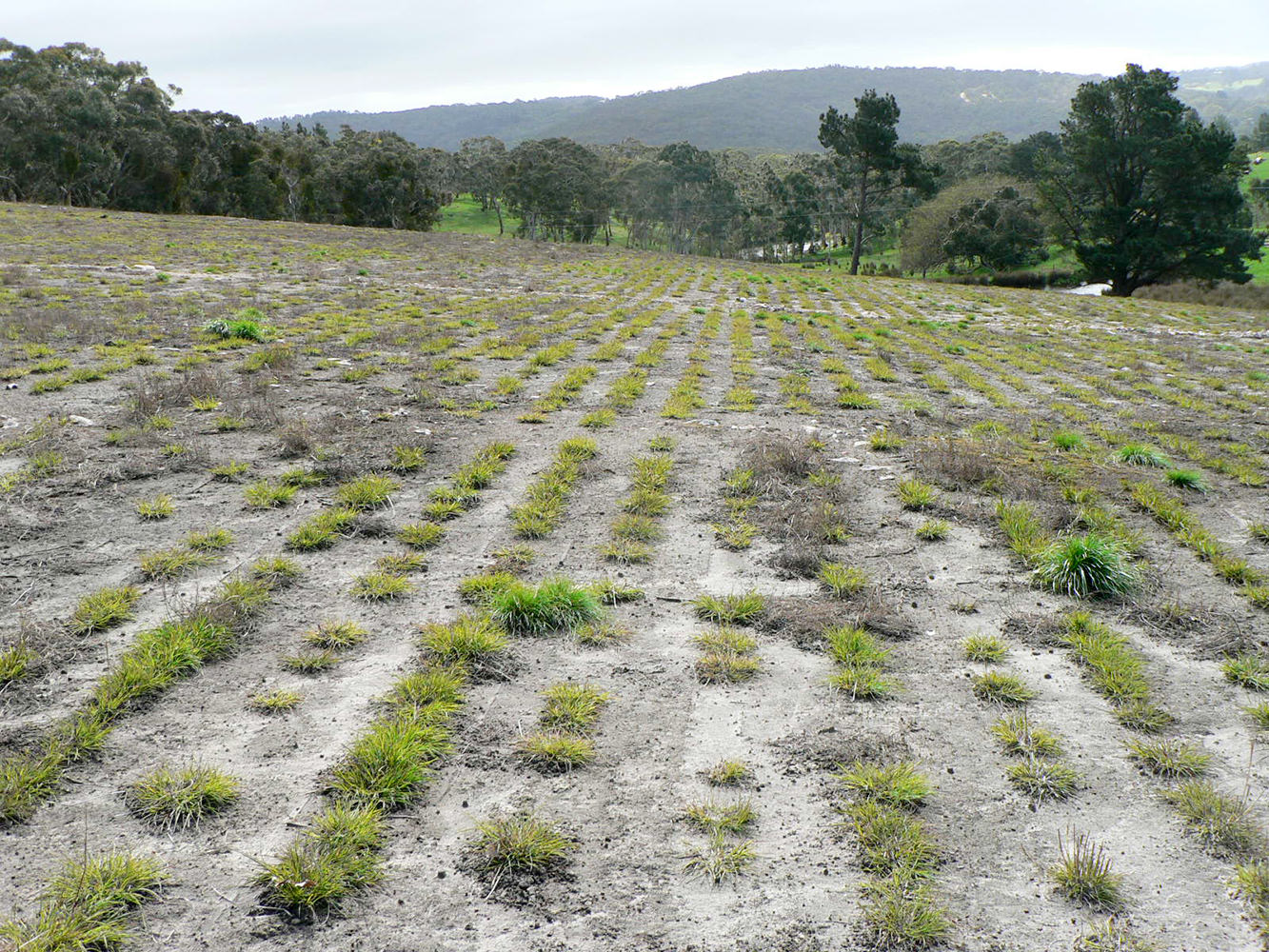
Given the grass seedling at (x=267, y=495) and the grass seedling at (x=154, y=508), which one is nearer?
the grass seedling at (x=154, y=508)

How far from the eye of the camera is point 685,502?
267 inches

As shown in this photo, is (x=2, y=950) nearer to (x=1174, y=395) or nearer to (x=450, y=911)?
(x=450, y=911)

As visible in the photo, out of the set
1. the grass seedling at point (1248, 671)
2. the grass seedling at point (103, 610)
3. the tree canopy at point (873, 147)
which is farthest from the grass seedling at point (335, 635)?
the tree canopy at point (873, 147)

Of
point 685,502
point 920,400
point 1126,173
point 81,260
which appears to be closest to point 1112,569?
point 685,502

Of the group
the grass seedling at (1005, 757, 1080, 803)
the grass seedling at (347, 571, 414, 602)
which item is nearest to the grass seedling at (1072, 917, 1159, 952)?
the grass seedling at (1005, 757, 1080, 803)

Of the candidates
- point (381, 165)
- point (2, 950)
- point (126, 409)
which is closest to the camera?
point (2, 950)

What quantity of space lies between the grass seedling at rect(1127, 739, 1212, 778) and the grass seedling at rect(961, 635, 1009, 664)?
0.85 m

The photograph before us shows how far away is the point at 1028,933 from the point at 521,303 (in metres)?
19.1

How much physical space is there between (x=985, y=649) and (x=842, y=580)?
1.05m

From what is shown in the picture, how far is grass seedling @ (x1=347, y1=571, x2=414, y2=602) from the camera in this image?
16.2ft

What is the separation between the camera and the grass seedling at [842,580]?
5246 mm

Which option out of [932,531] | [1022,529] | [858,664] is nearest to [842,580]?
[858,664]

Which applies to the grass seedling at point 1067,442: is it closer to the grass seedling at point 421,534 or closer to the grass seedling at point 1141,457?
the grass seedling at point 1141,457

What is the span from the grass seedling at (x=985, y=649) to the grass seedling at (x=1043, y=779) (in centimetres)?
91
